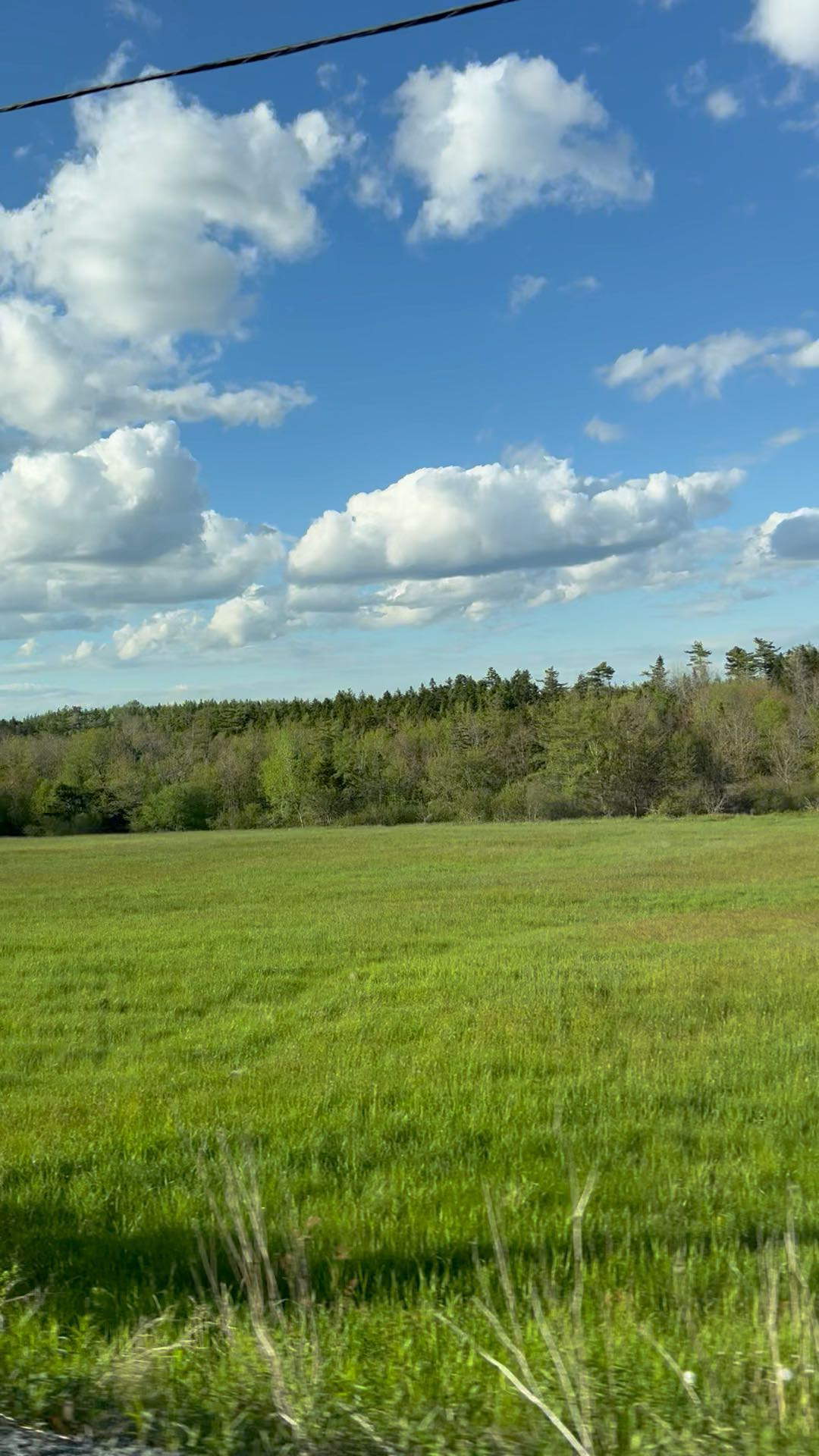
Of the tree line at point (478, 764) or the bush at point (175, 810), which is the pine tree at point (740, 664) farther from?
the bush at point (175, 810)

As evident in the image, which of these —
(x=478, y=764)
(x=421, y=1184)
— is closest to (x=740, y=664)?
(x=478, y=764)

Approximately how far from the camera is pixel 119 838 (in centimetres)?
6994

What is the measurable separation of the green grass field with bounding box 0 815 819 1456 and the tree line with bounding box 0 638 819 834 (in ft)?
223

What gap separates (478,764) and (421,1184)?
93.6m

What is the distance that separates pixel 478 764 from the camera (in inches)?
3930

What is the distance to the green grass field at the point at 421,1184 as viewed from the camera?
3.76m

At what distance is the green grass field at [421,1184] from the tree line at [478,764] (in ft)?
223

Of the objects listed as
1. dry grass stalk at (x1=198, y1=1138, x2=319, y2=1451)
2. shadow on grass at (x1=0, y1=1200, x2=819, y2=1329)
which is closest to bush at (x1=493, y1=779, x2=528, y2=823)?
shadow on grass at (x1=0, y1=1200, x2=819, y2=1329)

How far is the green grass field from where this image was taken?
3758 millimetres

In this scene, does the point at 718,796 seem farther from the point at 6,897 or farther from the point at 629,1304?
the point at 629,1304

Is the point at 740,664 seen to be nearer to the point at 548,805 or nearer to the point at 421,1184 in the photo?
the point at 548,805

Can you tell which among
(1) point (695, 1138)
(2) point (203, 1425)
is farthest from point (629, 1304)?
(1) point (695, 1138)

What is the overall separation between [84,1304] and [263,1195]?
1568mm

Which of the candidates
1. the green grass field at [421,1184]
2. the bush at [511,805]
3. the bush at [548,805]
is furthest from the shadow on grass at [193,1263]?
the bush at [548,805]
